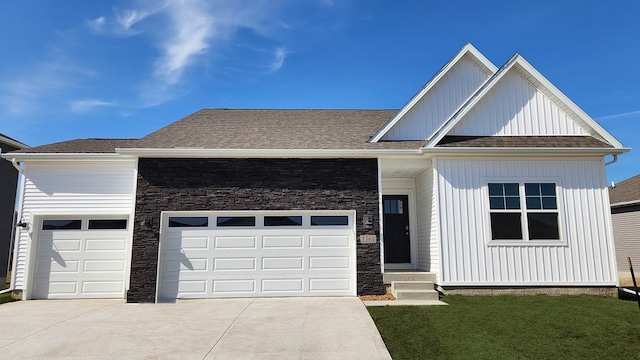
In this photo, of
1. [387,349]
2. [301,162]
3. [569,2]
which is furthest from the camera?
[569,2]

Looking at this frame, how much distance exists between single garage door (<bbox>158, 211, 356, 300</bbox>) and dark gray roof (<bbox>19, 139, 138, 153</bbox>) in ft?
10.4

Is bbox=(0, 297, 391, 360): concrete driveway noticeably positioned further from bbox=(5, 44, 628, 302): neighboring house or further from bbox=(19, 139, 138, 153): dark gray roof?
bbox=(19, 139, 138, 153): dark gray roof

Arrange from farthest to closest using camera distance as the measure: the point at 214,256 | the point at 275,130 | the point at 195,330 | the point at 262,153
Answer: the point at 275,130
the point at 262,153
the point at 214,256
the point at 195,330

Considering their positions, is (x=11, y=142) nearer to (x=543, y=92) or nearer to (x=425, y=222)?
(x=425, y=222)

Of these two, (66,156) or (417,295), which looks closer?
(417,295)

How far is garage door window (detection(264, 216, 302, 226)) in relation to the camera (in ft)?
33.3

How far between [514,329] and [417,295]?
2739 millimetres

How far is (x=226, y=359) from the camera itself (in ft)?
17.3

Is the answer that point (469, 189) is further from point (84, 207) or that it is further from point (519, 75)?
point (84, 207)

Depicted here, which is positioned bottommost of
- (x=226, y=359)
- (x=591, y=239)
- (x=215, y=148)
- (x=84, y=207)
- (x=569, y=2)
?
(x=226, y=359)

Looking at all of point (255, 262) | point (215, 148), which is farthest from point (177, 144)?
point (255, 262)

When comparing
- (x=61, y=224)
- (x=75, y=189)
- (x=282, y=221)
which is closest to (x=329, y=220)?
(x=282, y=221)

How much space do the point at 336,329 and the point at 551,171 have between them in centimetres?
730

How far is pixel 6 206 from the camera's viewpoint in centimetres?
1389
